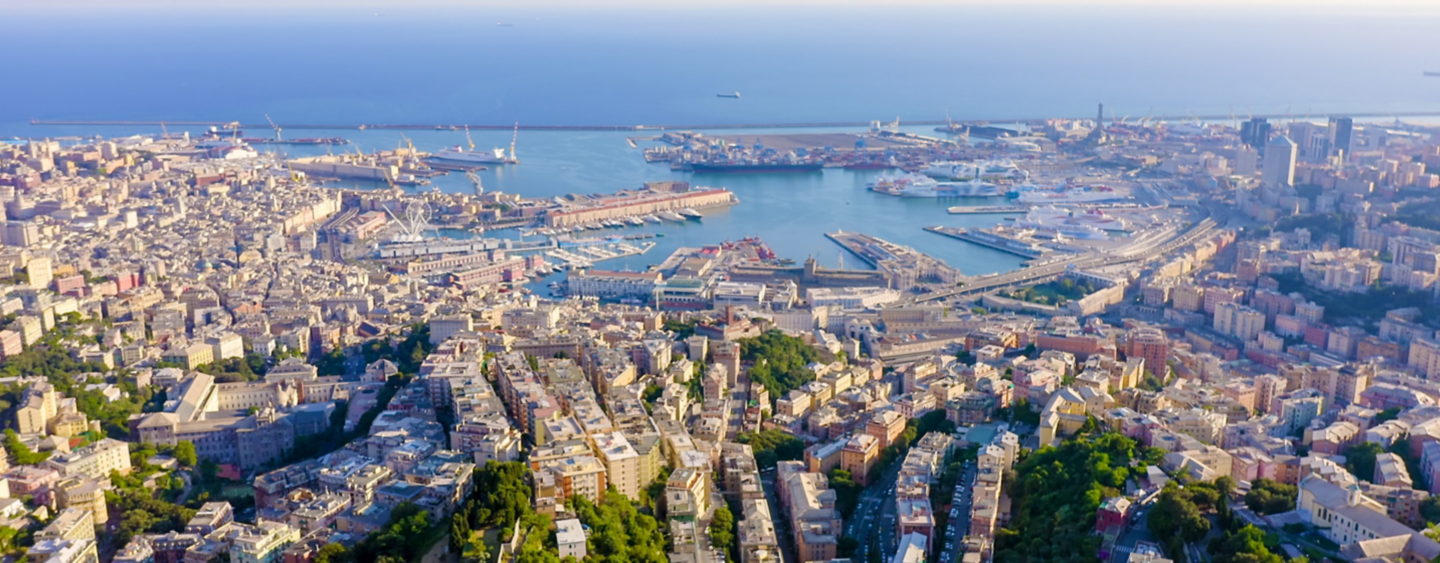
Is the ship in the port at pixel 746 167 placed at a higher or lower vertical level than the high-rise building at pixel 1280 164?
lower

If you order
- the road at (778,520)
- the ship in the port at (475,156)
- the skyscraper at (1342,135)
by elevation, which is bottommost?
the road at (778,520)

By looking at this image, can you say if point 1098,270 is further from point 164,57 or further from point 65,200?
point 164,57

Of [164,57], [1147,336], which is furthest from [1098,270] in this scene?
[164,57]

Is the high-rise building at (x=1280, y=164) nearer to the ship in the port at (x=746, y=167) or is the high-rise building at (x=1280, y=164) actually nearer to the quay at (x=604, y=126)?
the ship in the port at (x=746, y=167)

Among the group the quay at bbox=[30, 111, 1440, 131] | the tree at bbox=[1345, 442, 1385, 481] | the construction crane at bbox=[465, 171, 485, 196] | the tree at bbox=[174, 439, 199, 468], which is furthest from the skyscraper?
the tree at bbox=[174, 439, 199, 468]

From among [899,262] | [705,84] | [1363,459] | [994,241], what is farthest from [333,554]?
[705,84]

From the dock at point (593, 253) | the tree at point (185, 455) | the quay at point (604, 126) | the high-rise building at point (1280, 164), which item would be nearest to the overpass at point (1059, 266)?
the high-rise building at point (1280, 164)
